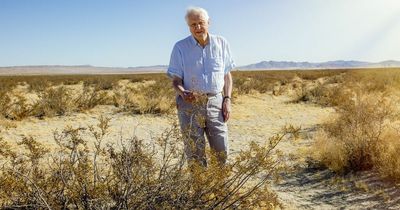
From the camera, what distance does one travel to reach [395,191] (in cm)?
459

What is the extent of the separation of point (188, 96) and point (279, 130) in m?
6.01

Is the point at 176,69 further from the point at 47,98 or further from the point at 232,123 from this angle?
the point at 47,98

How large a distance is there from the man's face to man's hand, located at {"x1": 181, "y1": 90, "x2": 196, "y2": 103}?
0.45 metres

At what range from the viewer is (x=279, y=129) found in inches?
366

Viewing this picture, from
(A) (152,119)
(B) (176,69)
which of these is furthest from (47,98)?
(B) (176,69)

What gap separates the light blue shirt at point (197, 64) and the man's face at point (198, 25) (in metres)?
0.09

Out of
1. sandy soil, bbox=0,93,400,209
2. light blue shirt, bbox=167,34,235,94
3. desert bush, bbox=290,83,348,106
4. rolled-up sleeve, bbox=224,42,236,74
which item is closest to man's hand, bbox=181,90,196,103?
light blue shirt, bbox=167,34,235,94

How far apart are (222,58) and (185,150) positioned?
2.88 ft

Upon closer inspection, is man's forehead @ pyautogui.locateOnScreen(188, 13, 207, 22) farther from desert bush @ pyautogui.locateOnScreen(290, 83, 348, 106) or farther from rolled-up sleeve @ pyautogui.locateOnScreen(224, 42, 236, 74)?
desert bush @ pyautogui.locateOnScreen(290, 83, 348, 106)

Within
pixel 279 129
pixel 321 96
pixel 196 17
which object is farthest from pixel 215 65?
pixel 321 96

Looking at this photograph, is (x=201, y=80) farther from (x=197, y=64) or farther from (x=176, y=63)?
(x=176, y=63)

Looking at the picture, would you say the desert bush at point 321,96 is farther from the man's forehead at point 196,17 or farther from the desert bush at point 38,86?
the man's forehead at point 196,17

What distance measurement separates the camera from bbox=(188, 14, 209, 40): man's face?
3373 mm

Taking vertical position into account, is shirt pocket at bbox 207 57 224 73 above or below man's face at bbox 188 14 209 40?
below
